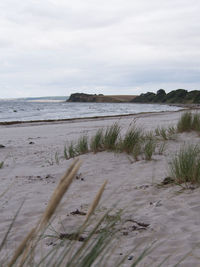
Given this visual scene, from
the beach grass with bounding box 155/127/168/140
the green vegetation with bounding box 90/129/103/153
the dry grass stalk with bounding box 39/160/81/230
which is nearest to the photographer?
the dry grass stalk with bounding box 39/160/81/230

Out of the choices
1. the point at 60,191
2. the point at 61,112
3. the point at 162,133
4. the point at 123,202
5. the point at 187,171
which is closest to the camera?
the point at 60,191

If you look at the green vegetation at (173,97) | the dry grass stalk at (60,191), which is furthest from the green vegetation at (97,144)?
the green vegetation at (173,97)

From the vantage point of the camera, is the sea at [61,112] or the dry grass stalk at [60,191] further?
the sea at [61,112]

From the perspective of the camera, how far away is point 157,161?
221 inches

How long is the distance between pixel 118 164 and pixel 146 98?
90327 mm

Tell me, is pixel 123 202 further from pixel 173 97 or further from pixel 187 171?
pixel 173 97

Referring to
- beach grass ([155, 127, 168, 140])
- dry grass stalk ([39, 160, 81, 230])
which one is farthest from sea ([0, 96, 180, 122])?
dry grass stalk ([39, 160, 81, 230])

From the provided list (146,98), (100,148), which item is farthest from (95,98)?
(100,148)

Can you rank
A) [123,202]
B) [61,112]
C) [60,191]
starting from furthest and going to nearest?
[61,112]
[123,202]
[60,191]

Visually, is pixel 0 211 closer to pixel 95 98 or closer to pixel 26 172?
pixel 26 172

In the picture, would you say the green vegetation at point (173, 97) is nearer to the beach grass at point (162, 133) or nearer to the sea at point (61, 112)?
the sea at point (61, 112)

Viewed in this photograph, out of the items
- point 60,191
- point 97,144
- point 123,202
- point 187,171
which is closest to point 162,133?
point 97,144

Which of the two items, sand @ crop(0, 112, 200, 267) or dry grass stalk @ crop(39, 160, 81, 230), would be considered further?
sand @ crop(0, 112, 200, 267)

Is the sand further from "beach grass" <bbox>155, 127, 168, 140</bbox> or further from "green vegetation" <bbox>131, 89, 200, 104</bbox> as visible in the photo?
"green vegetation" <bbox>131, 89, 200, 104</bbox>
